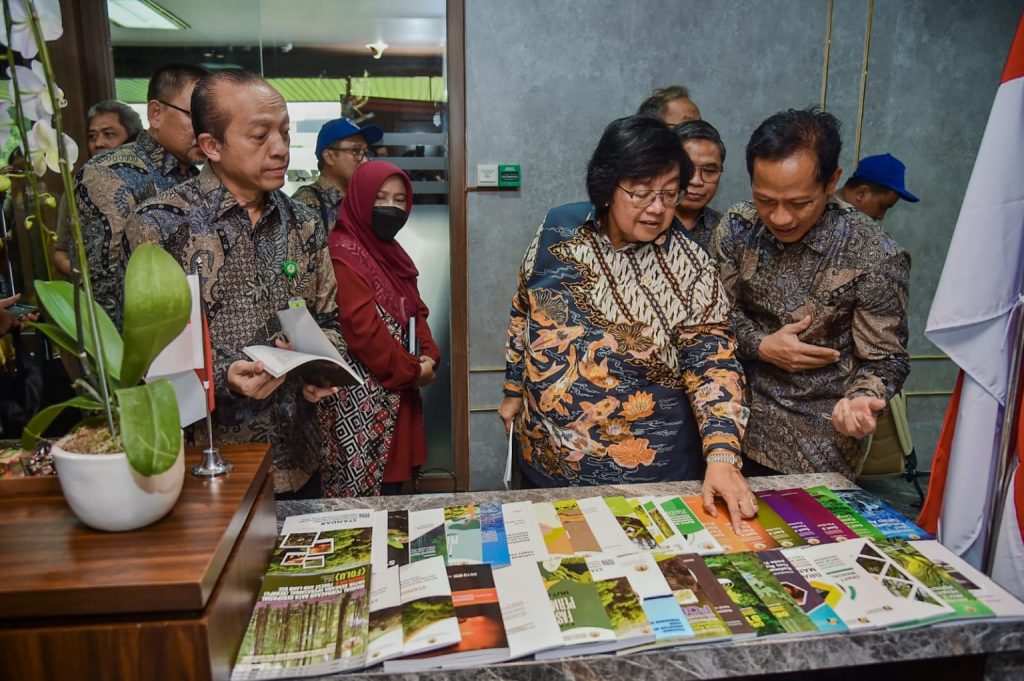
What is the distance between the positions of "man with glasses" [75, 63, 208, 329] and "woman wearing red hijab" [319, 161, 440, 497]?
22.1 inches

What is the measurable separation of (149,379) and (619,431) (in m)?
0.94

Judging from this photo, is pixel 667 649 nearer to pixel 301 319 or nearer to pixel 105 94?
pixel 301 319

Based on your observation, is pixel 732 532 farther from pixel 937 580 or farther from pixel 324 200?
pixel 324 200

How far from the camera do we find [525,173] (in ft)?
10.2

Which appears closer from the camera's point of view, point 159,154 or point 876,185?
point 159,154

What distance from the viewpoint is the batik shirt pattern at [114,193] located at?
6.06 feet

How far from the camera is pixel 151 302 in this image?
822 millimetres

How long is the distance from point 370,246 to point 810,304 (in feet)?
4.69

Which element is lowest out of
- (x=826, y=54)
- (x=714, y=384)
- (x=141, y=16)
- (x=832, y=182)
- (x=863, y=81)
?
(x=714, y=384)

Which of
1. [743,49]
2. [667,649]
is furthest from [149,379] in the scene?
[743,49]

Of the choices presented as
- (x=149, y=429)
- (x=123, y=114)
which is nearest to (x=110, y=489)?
(x=149, y=429)

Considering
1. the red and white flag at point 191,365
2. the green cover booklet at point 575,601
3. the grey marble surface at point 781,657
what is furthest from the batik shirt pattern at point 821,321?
the red and white flag at point 191,365

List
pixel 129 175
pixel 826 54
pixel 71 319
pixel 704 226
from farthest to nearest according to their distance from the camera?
pixel 826 54
pixel 704 226
pixel 129 175
pixel 71 319

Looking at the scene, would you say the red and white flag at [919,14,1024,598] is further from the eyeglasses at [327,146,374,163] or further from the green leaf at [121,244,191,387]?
the eyeglasses at [327,146,374,163]
